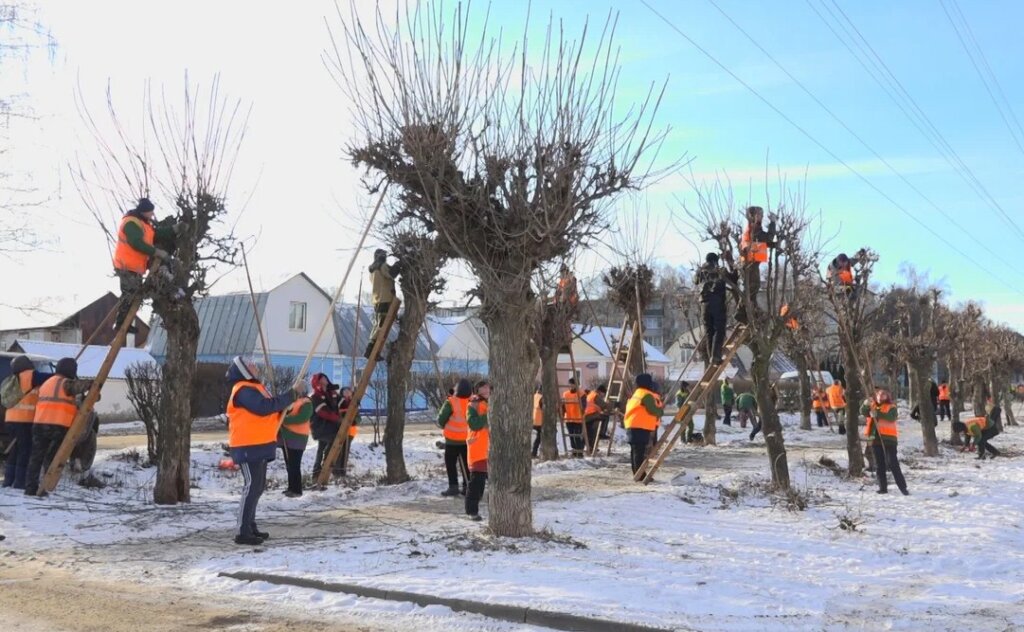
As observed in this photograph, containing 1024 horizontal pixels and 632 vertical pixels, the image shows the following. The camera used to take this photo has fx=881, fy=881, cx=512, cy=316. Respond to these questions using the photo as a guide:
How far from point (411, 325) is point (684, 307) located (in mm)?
11512

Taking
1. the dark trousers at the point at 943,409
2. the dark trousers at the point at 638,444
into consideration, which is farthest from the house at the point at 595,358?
the dark trousers at the point at 638,444

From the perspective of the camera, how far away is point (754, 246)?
44.2ft

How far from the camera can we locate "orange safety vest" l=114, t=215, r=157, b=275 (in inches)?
437

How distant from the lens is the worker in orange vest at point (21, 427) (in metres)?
11.7

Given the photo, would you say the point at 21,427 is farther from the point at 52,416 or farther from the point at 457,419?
the point at 457,419

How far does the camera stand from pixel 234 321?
4125cm

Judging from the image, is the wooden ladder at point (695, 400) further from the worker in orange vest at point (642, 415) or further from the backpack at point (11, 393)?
the backpack at point (11, 393)

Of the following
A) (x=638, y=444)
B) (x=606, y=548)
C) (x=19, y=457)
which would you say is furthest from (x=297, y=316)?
(x=606, y=548)

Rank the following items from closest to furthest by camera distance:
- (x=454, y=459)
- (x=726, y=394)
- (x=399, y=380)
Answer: (x=454, y=459) < (x=399, y=380) < (x=726, y=394)

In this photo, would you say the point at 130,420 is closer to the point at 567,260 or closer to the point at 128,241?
the point at 128,241

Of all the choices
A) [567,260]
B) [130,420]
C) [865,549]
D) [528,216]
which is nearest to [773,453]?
[865,549]

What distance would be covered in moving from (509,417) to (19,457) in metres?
7.24

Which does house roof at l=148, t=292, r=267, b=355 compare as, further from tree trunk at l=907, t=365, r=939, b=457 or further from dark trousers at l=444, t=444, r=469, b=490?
dark trousers at l=444, t=444, r=469, b=490

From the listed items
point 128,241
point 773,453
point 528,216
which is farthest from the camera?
point 773,453
